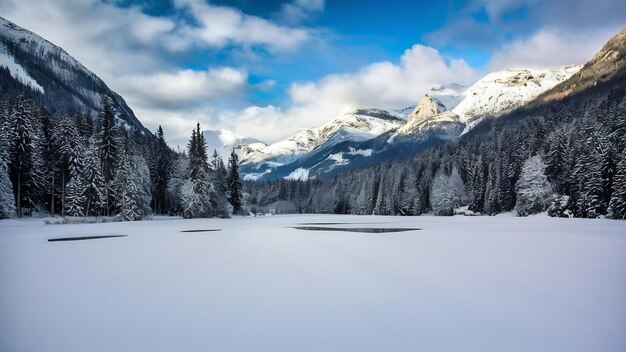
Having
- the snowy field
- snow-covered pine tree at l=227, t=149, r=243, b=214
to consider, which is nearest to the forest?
snow-covered pine tree at l=227, t=149, r=243, b=214

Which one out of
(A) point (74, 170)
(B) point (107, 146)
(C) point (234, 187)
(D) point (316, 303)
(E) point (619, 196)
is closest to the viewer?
(D) point (316, 303)

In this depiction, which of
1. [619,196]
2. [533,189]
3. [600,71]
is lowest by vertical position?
[619,196]

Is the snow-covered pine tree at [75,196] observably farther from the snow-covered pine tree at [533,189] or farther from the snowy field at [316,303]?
the snow-covered pine tree at [533,189]

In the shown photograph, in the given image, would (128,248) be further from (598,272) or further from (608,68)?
(608,68)

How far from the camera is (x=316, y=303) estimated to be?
830 cm

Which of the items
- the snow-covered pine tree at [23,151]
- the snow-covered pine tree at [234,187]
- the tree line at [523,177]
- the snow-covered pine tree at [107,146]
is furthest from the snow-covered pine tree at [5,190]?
the tree line at [523,177]

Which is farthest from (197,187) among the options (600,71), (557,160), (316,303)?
(600,71)

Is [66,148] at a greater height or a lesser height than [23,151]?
greater

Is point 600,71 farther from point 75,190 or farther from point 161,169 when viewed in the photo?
point 75,190

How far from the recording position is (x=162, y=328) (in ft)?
21.8

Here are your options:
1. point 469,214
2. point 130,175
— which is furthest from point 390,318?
point 469,214

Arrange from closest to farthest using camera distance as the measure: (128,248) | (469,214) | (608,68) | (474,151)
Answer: (128,248) < (469,214) < (474,151) < (608,68)

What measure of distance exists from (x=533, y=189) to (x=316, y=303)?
2575 inches

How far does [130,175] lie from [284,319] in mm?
48380
